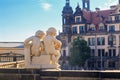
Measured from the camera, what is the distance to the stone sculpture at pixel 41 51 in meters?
10.1

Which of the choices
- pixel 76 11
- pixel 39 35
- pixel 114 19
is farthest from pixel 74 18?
→ pixel 39 35

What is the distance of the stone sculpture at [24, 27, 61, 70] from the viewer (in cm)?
1014

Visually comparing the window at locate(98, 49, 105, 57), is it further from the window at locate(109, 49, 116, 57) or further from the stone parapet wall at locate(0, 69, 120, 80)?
the stone parapet wall at locate(0, 69, 120, 80)

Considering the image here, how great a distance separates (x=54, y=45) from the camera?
34.3 feet

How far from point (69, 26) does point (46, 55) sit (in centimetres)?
5475

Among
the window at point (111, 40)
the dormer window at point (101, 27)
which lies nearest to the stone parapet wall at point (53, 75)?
the window at point (111, 40)

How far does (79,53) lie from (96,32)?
8.76 metres

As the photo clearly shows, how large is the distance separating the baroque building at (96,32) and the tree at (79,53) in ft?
14.6

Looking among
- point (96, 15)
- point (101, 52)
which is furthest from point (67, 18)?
point (101, 52)

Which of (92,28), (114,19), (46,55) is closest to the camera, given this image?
(46,55)

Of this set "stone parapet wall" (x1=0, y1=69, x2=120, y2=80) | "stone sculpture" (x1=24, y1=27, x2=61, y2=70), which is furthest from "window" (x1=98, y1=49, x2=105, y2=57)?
"stone parapet wall" (x1=0, y1=69, x2=120, y2=80)

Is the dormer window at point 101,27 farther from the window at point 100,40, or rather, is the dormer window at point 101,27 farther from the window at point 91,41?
the window at point 91,41

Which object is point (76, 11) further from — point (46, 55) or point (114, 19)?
point (46, 55)

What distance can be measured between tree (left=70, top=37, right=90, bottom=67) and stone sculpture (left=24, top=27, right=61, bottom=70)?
44.9m
